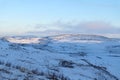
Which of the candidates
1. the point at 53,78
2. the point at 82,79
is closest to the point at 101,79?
the point at 82,79

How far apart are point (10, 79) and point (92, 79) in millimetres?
10918

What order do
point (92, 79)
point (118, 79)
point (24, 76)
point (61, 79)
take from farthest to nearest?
1. point (118, 79)
2. point (92, 79)
3. point (61, 79)
4. point (24, 76)

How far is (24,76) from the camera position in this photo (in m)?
22.7

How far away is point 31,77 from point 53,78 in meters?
1.71

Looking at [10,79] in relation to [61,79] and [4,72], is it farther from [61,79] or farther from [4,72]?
[61,79]

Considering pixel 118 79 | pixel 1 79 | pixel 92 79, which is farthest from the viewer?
pixel 118 79

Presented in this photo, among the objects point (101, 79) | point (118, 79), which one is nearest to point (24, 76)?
point (101, 79)

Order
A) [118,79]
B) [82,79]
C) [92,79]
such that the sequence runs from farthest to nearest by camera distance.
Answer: [118,79]
[92,79]
[82,79]

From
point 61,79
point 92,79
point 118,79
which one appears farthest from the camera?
point 118,79

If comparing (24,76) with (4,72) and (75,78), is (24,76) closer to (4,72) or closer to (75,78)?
(4,72)

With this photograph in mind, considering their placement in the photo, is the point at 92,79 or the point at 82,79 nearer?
the point at 82,79

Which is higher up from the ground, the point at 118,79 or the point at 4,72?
the point at 4,72

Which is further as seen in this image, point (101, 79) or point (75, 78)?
point (101, 79)

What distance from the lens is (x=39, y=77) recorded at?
77.8 feet
